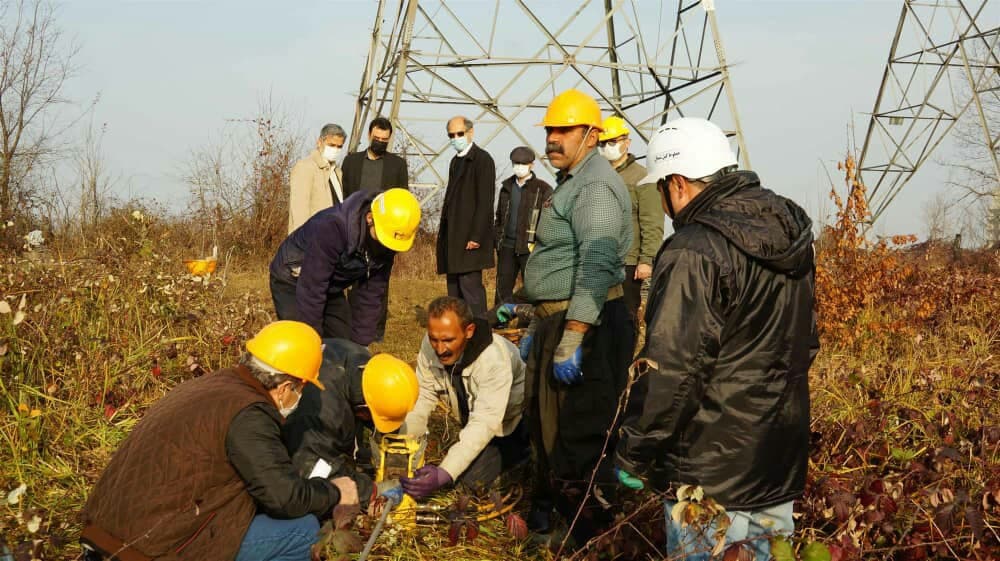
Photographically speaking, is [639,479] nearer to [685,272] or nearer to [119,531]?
[685,272]

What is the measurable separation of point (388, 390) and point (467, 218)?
148 inches

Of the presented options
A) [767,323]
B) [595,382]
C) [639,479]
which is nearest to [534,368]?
[595,382]

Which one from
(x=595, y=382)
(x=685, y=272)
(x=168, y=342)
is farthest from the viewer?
(x=168, y=342)

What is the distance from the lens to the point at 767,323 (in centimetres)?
237

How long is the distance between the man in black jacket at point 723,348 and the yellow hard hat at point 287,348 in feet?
4.36

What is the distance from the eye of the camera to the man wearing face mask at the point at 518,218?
8070mm

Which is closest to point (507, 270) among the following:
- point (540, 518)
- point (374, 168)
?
point (374, 168)

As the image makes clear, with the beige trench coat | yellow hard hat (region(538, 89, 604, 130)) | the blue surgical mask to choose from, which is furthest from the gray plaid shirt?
the blue surgical mask

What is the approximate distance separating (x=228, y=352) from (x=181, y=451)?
3049 mm

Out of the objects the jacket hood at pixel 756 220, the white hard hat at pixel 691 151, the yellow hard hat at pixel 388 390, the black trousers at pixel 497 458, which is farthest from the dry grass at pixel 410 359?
the white hard hat at pixel 691 151

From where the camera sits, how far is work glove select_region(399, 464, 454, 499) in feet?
12.2

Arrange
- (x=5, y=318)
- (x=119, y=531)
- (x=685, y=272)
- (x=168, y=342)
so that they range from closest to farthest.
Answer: (x=685, y=272), (x=119, y=531), (x=5, y=318), (x=168, y=342)

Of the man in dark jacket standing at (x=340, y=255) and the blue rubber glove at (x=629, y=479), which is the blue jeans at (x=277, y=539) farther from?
the man in dark jacket standing at (x=340, y=255)

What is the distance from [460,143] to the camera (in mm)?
7461
